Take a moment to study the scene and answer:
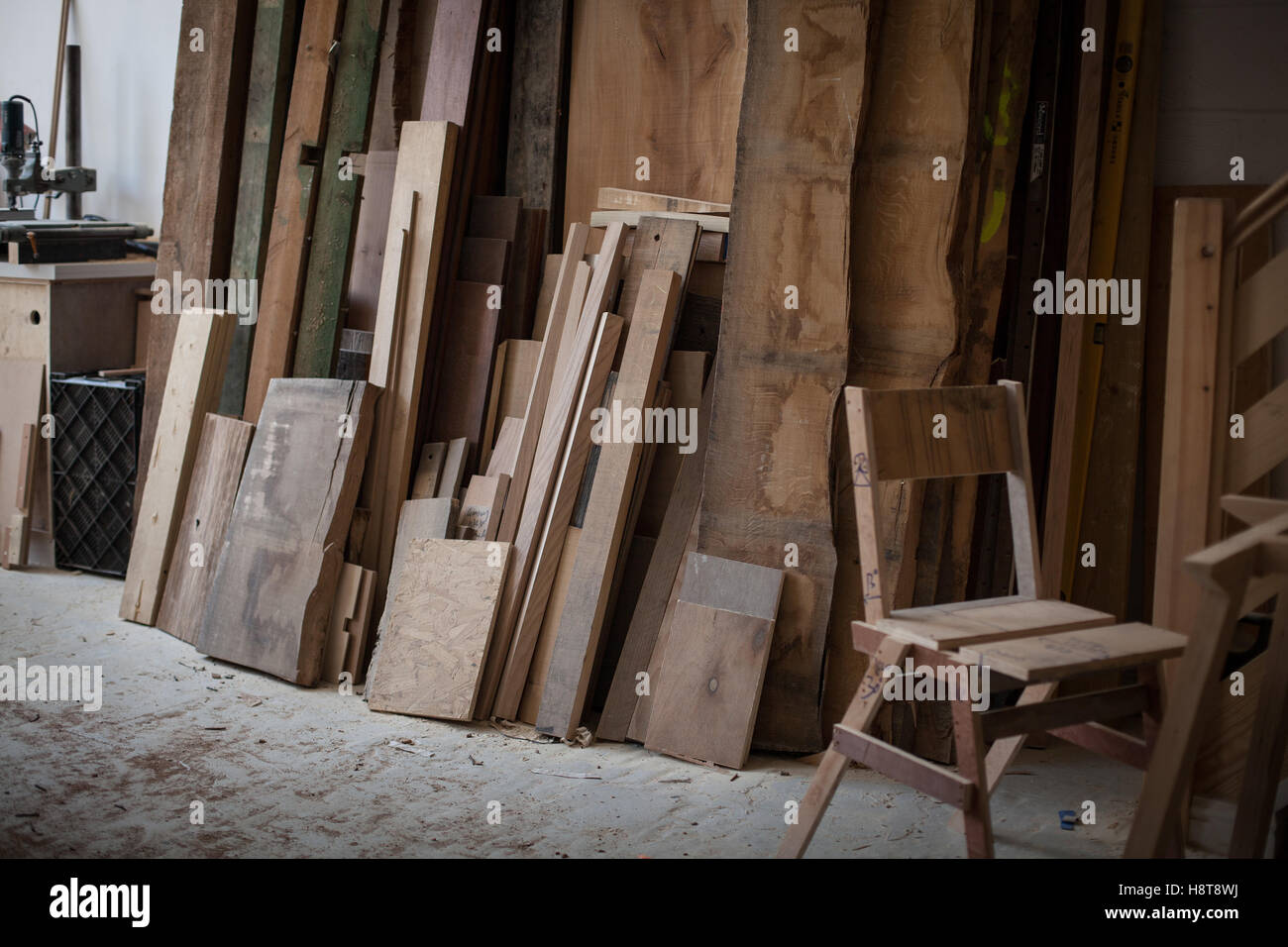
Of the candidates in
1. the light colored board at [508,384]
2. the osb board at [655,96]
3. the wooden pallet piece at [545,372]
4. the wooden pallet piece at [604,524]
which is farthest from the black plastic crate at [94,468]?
the wooden pallet piece at [604,524]

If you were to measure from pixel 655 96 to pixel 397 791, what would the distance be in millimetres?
2422

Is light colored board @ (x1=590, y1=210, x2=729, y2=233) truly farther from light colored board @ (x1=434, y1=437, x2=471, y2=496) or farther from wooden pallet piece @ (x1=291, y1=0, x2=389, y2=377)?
wooden pallet piece @ (x1=291, y1=0, x2=389, y2=377)

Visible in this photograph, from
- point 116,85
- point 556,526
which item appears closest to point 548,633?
point 556,526

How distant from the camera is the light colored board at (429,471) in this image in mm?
4070

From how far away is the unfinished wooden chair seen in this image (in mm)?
2420


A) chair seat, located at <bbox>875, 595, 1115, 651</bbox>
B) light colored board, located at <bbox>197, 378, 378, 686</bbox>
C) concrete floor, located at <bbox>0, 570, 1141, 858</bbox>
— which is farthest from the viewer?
light colored board, located at <bbox>197, 378, 378, 686</bbox>

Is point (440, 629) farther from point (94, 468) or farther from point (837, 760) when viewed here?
point (94, 468)

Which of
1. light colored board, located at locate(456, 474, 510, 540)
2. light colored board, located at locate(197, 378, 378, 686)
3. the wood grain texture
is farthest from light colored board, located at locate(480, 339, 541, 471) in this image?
the wood grain texture

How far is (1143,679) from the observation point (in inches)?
104

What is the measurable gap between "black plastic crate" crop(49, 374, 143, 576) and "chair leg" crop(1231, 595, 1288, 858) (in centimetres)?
402

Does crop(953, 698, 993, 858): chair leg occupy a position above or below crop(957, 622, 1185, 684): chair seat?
below

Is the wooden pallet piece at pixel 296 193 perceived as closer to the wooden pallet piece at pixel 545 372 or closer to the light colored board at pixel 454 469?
the light colored board at pixel 454 469

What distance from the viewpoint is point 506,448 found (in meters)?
3.91
